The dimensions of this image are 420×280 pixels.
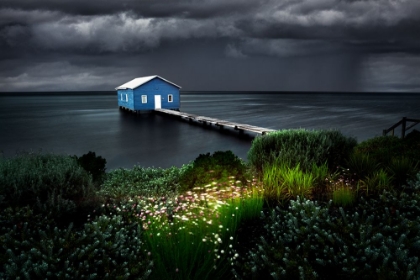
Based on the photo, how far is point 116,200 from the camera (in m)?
7.52

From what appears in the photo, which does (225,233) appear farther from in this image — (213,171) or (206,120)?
(206,120)

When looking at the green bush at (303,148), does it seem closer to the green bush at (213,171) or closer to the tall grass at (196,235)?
the green bush at (213,171)

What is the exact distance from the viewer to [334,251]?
4875 millimetres

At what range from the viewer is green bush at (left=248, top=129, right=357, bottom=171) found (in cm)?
1003

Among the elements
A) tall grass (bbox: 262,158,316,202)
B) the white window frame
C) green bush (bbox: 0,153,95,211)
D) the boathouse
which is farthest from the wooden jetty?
green bush (bbox: 0,153,95,211)

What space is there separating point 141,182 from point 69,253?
27.7 feet

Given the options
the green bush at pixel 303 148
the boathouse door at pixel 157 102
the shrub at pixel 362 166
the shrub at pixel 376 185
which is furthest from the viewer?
the boathouse door at pixel 157 102

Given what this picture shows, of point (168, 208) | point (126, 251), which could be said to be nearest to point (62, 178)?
point (168, 208)

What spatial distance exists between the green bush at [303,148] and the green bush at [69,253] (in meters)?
5.60

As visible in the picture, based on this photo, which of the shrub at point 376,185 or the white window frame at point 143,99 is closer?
the shrub at point 376,185

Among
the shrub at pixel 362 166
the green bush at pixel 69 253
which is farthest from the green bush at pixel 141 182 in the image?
the shrub at pixel 362 166

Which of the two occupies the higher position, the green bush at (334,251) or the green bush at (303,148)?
the green bush at (303,148)

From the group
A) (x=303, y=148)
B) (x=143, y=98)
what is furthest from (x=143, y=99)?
(x=303, y=148)

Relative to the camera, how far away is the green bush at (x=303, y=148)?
10.0 m
